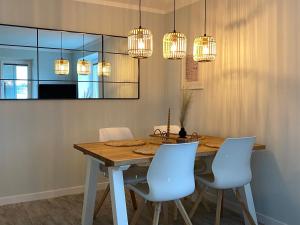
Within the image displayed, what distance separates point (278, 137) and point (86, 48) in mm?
2413

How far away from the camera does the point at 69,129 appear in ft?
12.7

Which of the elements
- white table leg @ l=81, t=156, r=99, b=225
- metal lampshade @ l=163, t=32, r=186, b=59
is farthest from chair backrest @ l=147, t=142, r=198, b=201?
metal lampshade @ l=163, t=32, r=186, b=59

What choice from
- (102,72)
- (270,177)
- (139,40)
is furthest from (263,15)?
(102,72)

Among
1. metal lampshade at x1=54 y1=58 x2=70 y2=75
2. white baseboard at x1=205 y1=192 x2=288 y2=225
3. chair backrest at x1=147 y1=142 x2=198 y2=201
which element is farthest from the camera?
metal lampshade at x1=54 y1=58 x2=70 y2=75

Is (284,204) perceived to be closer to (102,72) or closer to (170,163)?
(170,163)

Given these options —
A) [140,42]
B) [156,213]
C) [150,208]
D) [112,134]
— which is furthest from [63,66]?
[156,213]

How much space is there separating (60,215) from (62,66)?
65.9 inches

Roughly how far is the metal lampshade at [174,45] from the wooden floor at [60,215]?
1610 millimetres

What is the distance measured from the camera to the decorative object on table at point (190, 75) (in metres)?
3.90

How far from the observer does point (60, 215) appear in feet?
10.7

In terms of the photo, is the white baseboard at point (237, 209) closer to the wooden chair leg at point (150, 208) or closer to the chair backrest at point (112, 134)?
the wooden chair leg at point (150, 208)

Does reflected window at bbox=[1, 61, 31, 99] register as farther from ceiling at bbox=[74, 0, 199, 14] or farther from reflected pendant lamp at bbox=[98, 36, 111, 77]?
ceiling at bbox=[74, 0, 199, 14]

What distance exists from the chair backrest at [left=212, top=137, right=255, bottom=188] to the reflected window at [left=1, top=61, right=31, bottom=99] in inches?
89.0

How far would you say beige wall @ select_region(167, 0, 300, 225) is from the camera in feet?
9.07
